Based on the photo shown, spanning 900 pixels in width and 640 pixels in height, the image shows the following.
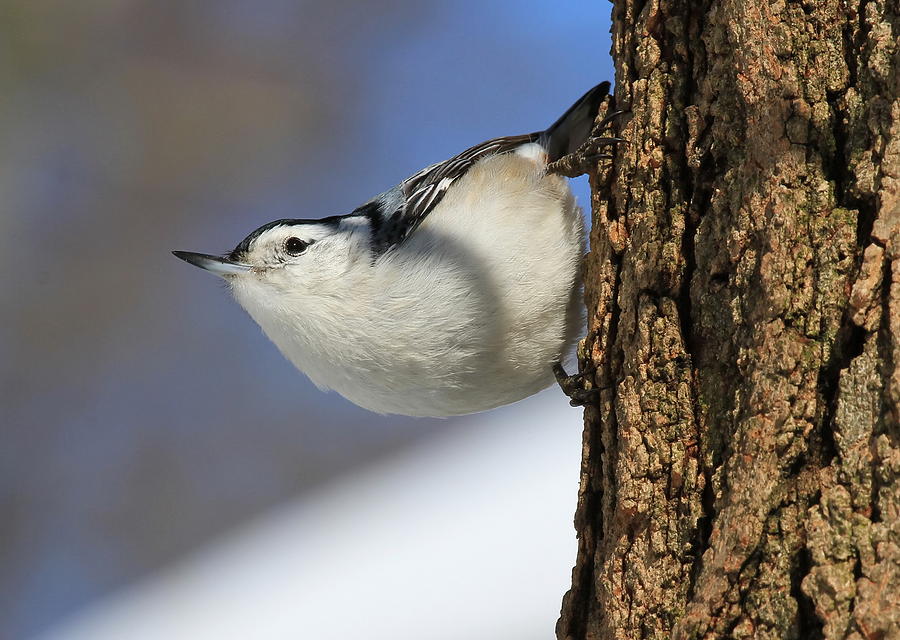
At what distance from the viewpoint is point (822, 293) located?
1.02 meters

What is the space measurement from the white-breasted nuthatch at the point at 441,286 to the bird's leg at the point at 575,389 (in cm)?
4

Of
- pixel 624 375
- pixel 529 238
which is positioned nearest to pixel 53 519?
pixel 529 238

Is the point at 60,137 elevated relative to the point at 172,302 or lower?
elevated

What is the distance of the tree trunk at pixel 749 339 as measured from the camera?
96cm

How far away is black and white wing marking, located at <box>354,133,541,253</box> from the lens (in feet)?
6.49

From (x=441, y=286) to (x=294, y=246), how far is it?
442mm

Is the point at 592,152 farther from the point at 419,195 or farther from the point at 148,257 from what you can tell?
the point at 148,257

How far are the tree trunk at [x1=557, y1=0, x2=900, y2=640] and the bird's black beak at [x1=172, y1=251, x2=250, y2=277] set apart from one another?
0.99 m

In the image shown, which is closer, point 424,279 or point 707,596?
point 707,596

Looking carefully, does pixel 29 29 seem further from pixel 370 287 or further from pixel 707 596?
pixel 707 596

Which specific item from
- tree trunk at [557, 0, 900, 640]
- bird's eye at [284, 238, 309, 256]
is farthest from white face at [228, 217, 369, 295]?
tree trunk at [557, 0, 900, 640]

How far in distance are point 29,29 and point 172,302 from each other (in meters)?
1.14

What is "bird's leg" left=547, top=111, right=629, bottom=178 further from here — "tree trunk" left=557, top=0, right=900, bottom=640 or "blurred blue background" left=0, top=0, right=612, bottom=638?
"blurred blue background" left=0, top=0, right=612, bottom=638

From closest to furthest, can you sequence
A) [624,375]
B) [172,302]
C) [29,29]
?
[624,375] → [29,29] → [172,302]
